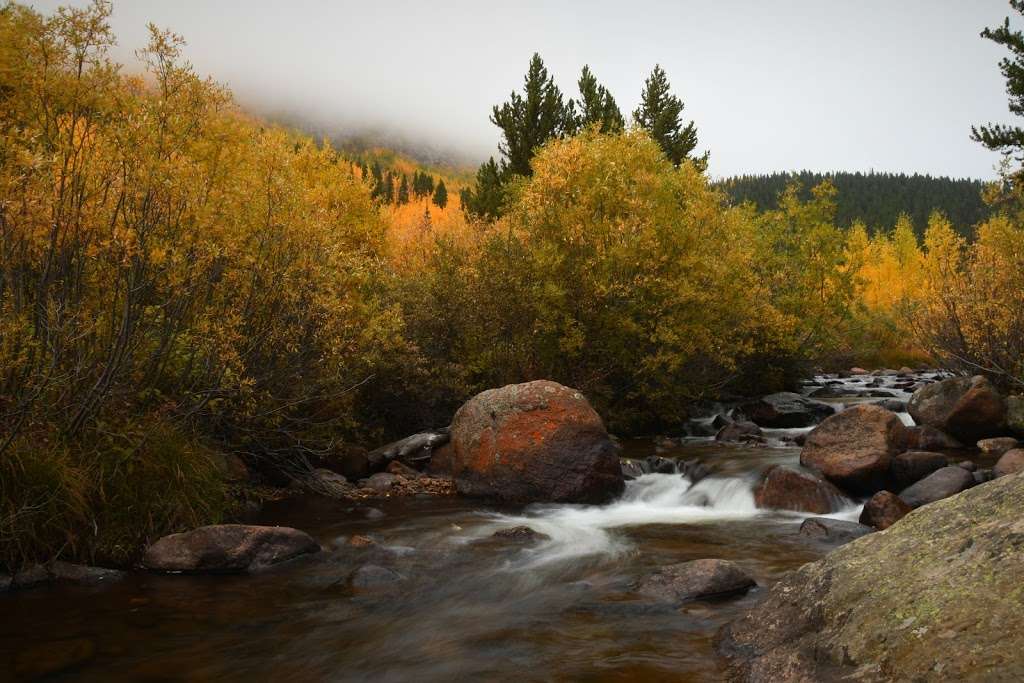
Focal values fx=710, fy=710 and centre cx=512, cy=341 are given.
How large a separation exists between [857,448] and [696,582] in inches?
325

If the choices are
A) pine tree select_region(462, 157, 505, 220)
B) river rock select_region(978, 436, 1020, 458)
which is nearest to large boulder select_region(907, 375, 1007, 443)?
river rock select_region(978, 436, 1020, 458)

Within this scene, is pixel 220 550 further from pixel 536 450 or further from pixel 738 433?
pixel 738 433

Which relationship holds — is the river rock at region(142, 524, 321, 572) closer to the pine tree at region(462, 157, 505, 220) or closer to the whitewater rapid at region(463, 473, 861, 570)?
the whitewater rapid at region(463, 473, 861, 570)

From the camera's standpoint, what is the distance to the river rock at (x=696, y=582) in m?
8.13

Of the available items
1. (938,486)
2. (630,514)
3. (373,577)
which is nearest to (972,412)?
(938,486)

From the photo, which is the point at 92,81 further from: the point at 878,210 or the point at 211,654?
the point at 878,210

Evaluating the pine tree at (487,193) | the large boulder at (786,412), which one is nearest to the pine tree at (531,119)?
the pine tree at (487,193)

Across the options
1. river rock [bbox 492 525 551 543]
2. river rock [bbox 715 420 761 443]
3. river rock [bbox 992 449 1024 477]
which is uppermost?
river rock [bbox 992 449 1024 477]

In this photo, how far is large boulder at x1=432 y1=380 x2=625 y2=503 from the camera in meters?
14.1

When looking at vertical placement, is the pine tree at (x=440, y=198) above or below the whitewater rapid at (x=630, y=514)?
above

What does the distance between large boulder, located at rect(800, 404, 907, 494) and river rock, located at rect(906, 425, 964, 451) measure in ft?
6.50

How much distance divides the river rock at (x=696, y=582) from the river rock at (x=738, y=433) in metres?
13.5

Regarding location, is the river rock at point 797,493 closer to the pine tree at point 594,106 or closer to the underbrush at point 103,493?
the underbrush at point 103,493

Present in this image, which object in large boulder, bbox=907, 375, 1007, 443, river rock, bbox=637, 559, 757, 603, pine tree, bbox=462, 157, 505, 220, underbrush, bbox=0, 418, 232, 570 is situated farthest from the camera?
pine tree, bbox=462, 157, 505, 220
